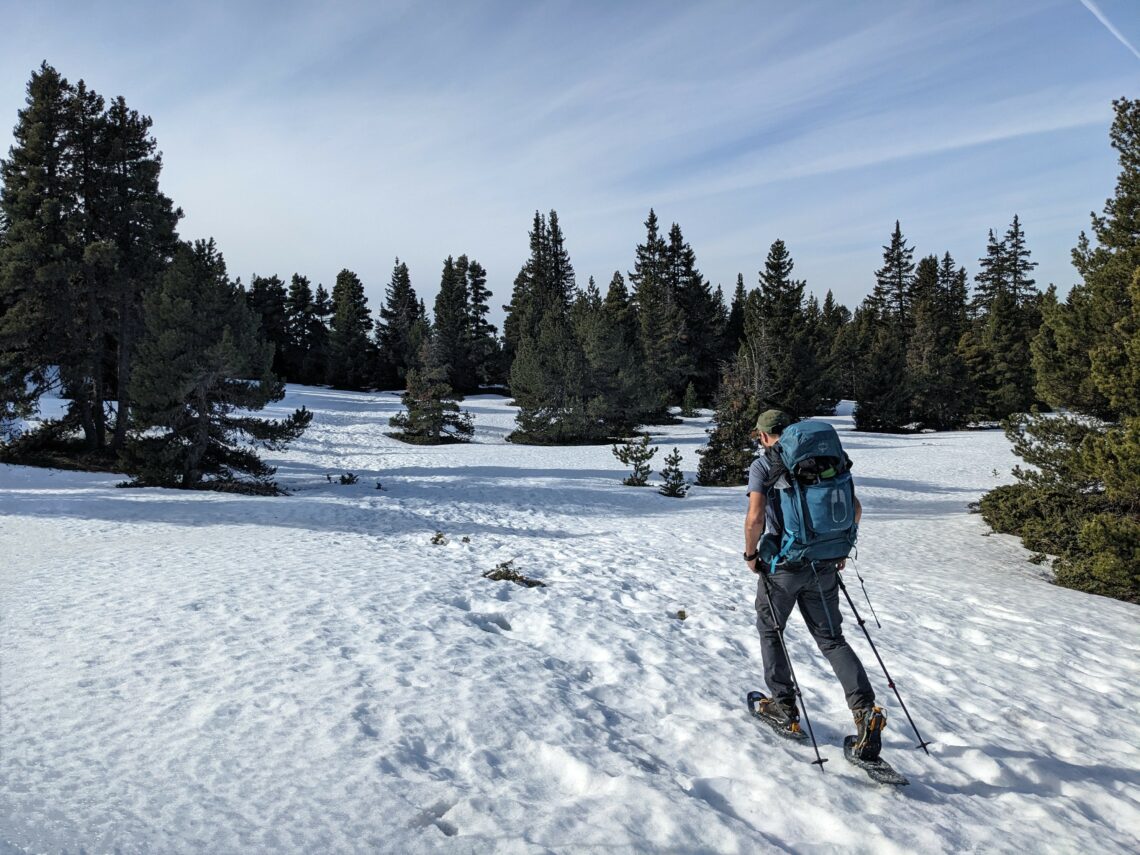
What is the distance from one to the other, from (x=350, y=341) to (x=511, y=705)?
61.0 metres

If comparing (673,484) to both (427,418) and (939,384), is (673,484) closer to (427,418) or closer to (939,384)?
(427,418)

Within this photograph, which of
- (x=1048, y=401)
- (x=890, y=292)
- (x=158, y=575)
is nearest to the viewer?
(x=158, y=575)

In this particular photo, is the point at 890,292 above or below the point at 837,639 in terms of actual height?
above

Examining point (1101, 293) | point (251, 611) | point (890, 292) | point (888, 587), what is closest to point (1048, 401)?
point (1101, 293)

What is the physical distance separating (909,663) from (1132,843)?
2712 mm

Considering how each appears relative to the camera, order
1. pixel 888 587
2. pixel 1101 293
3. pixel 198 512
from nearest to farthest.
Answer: pixel 888 587 → pixel 1101 293 → pixel 198 512

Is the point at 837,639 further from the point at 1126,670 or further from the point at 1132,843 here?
the point at 1126,670

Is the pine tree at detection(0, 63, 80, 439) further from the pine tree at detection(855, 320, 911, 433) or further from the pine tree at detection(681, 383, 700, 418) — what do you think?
the pine tree at detection(855, 320, 911, 433)

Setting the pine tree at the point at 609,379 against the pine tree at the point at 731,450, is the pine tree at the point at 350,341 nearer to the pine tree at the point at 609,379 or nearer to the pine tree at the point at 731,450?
the pine tree at the point at 609,379

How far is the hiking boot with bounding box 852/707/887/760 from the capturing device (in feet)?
12.6

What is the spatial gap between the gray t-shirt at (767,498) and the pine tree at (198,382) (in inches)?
605

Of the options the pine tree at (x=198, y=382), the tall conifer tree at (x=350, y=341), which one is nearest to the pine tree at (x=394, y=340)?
the tall conifer tree at (x=350, y=341)

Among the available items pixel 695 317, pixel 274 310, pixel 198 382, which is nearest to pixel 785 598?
pixel 198 382

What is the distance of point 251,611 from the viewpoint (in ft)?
22.1
